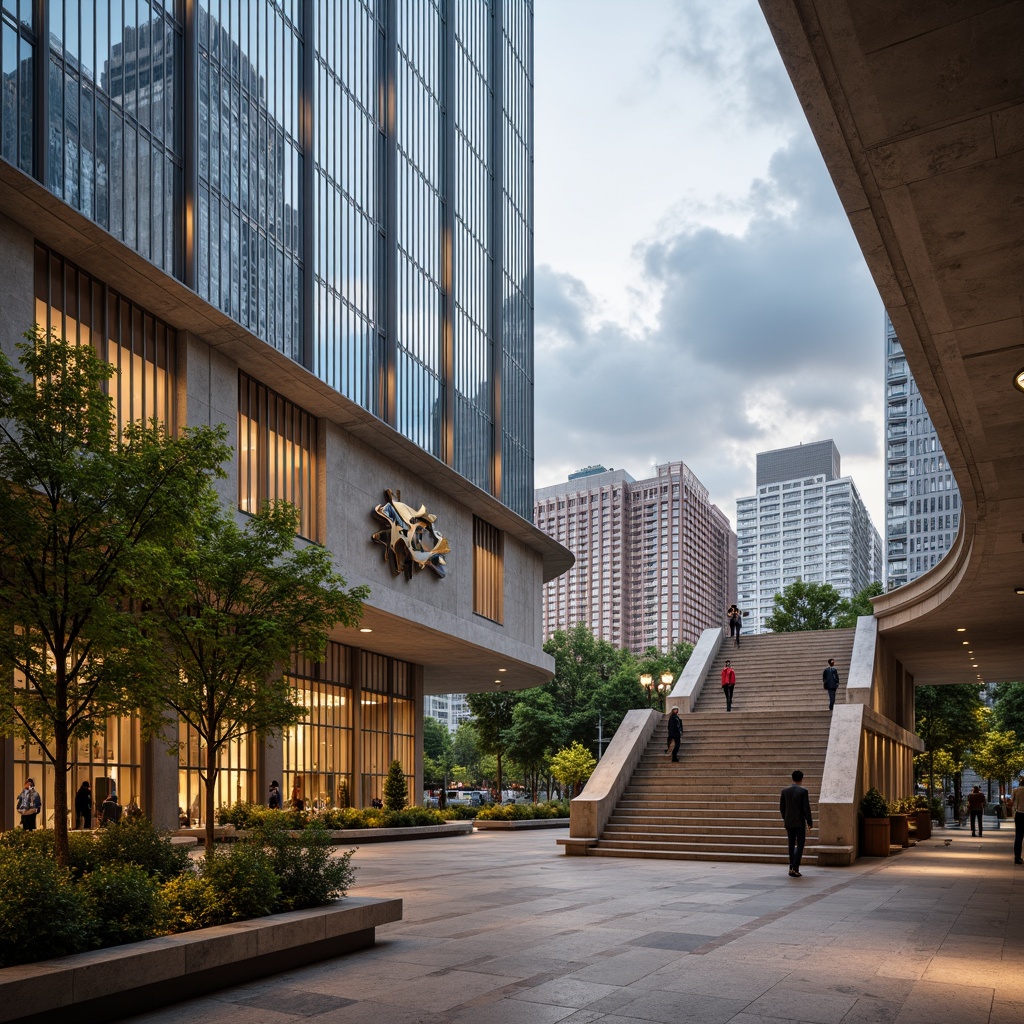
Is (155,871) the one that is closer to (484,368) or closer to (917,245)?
(917,245)

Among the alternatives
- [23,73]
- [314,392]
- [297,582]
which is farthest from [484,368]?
[297,582]

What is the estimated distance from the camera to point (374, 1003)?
8250 mm

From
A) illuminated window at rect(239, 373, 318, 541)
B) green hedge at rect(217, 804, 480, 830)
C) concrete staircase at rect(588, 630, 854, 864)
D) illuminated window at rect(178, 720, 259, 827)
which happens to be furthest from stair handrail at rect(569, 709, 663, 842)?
illuminated window at rect(239, 373, 318, 541)

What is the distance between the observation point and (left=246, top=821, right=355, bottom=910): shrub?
412 inches

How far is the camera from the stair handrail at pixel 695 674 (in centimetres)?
3084

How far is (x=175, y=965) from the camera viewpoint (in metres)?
8.15

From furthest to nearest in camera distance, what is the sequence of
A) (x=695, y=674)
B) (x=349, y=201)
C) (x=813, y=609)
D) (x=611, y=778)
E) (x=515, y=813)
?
(x=813, y=609) < (x=515, y=813) < (x=349, y=201) < (x=695, y=674) < (x=611, y=778)

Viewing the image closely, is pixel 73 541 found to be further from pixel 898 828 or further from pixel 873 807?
pixel 898 828

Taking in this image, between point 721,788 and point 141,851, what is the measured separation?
16.3 metres

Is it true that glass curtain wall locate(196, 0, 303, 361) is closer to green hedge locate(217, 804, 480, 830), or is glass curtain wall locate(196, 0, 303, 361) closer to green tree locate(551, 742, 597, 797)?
green hedge locate(217, 804, 480, 830)

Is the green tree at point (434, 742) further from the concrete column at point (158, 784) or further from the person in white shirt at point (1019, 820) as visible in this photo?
the person in white shirt at point (1019, 820)

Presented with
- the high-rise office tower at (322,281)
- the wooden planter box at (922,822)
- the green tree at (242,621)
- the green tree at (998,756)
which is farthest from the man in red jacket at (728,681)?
the green tree at (998,756)

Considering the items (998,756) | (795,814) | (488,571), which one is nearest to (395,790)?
(488,571)

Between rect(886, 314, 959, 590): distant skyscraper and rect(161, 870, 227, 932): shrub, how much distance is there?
429 feet
